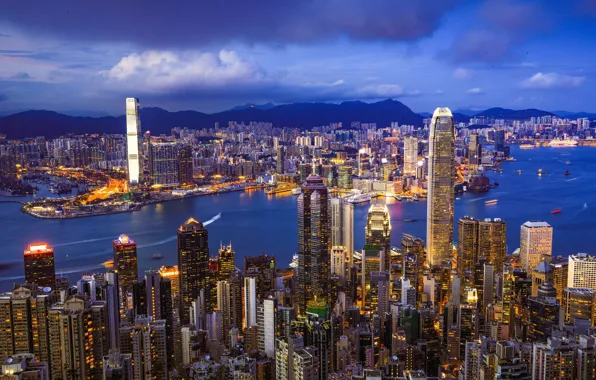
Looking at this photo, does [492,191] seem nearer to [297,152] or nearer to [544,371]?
[297,152]

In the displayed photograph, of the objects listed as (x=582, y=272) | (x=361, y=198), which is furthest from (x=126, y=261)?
(x=361, y=198)

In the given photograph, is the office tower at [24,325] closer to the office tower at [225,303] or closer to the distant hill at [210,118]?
the office tower at [225,303]

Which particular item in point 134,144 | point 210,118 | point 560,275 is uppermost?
point 210,118

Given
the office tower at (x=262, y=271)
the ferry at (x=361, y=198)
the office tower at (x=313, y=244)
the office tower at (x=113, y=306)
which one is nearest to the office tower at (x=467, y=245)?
the office tower at (x=313, y=244)

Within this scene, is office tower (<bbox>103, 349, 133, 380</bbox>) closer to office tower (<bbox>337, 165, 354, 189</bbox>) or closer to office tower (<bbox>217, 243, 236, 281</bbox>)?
office tower (<bbox>217, 243, 236, 281</bbox>)

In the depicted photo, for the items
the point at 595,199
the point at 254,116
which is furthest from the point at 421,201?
the point at 254,116

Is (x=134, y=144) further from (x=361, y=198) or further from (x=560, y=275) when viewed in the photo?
(x=560, y=275)

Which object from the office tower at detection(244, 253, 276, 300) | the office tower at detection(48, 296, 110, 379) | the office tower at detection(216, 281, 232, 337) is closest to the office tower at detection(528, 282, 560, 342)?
the office tower at detection(244, 253, 276, 300)
